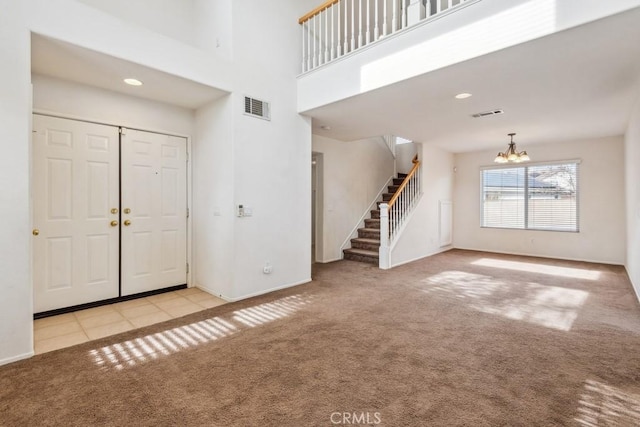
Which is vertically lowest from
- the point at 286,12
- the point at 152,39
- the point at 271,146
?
the point at 271,146

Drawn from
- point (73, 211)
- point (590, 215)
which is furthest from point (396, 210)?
point (73, 211)

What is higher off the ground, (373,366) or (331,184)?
(331,184)

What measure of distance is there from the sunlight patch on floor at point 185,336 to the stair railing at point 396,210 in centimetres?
243

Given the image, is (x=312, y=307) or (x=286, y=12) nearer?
(x=312, y=307)

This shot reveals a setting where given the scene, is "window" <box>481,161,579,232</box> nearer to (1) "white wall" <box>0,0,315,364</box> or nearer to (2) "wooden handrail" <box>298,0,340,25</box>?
(1) "white wall" <box>0,0,315,364</box>

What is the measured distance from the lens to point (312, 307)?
353cm

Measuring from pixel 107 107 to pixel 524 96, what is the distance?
5.02 m

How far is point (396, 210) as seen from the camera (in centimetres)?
592

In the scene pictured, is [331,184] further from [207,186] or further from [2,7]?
[2,7]

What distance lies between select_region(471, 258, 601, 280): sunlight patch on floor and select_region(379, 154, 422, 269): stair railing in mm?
1746

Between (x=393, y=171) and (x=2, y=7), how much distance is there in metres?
7.41

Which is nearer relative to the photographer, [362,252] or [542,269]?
[542,269]

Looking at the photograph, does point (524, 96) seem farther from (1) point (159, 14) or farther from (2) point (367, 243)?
(1) point (159, 14)

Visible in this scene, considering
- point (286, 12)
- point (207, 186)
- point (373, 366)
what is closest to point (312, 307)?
point (373, 366)
